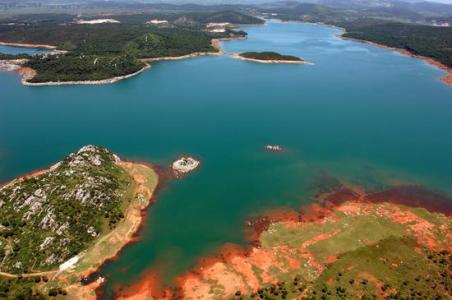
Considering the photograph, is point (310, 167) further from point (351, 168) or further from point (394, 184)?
point (394, 184)

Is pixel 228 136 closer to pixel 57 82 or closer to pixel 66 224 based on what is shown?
pixel 66 224

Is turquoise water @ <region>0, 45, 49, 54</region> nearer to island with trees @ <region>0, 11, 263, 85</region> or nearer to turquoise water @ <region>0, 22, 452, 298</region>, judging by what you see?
island with trees @ <region>0, 11, 263, 85</region>

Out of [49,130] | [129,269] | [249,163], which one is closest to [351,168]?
[249,163]

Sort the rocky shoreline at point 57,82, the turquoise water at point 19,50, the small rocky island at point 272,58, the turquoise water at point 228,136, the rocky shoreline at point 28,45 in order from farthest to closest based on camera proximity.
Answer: the rocky shoreline at point 28,45, the turquoise water at point 19,50, the small rocky island at point 272,58, the rocky shoreline at point 57,82, the turquoise water at point 228,136

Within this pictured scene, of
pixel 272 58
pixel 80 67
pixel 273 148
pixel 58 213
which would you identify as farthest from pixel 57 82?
pixel 272 58

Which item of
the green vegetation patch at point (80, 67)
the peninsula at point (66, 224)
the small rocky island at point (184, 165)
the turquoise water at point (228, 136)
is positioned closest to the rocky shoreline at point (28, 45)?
the green vegetation patch at point (80, 67)

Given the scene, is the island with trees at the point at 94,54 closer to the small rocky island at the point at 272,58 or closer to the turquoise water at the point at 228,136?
the turquoise water at the point at 228,136
